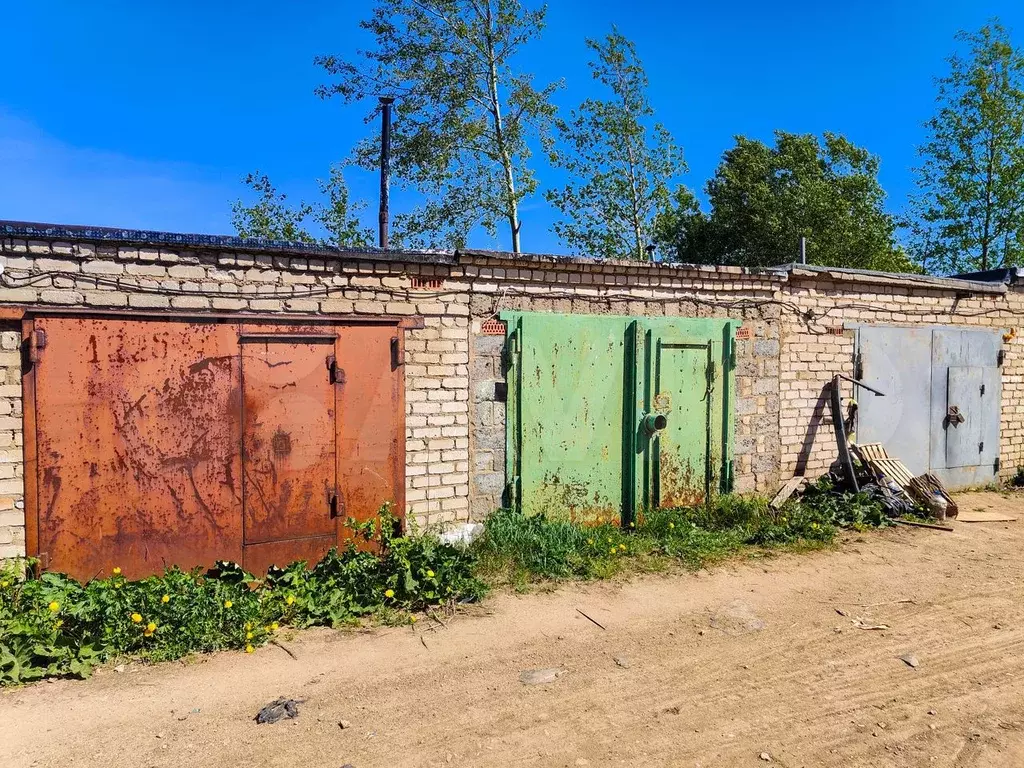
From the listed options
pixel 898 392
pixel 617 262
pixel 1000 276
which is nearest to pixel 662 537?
pixel 617 262

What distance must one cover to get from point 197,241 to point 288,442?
1.62 m

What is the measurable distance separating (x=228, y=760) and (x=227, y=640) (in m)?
1.26

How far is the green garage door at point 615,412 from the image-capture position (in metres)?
6.34

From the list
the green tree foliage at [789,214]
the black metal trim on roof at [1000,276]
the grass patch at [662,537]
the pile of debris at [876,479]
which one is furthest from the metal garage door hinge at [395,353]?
the green tree foliage at [789,214]

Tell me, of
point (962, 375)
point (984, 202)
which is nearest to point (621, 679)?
point (962, 375)

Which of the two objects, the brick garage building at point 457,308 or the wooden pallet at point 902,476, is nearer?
the brick garage building at point 457,308

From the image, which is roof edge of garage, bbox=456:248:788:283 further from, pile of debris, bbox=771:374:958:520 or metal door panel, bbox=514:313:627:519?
pile of debris, bbox=771:374:958:520

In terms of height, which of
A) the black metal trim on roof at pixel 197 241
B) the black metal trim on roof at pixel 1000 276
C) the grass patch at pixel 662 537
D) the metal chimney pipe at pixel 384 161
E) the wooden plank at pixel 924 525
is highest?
the metal chimney pipe at pixel 384 161

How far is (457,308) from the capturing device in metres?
6.04

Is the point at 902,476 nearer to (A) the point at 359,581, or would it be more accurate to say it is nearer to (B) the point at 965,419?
(B) the point at 965,419

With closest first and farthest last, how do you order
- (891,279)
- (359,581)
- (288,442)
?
(359,581) → (288,442) → (891,279)

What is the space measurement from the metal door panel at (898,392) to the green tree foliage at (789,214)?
1326cm

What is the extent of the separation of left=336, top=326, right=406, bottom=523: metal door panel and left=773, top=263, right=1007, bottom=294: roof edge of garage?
435cm

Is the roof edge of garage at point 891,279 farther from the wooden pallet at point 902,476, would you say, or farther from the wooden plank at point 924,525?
the wooden plank at point 924,525
